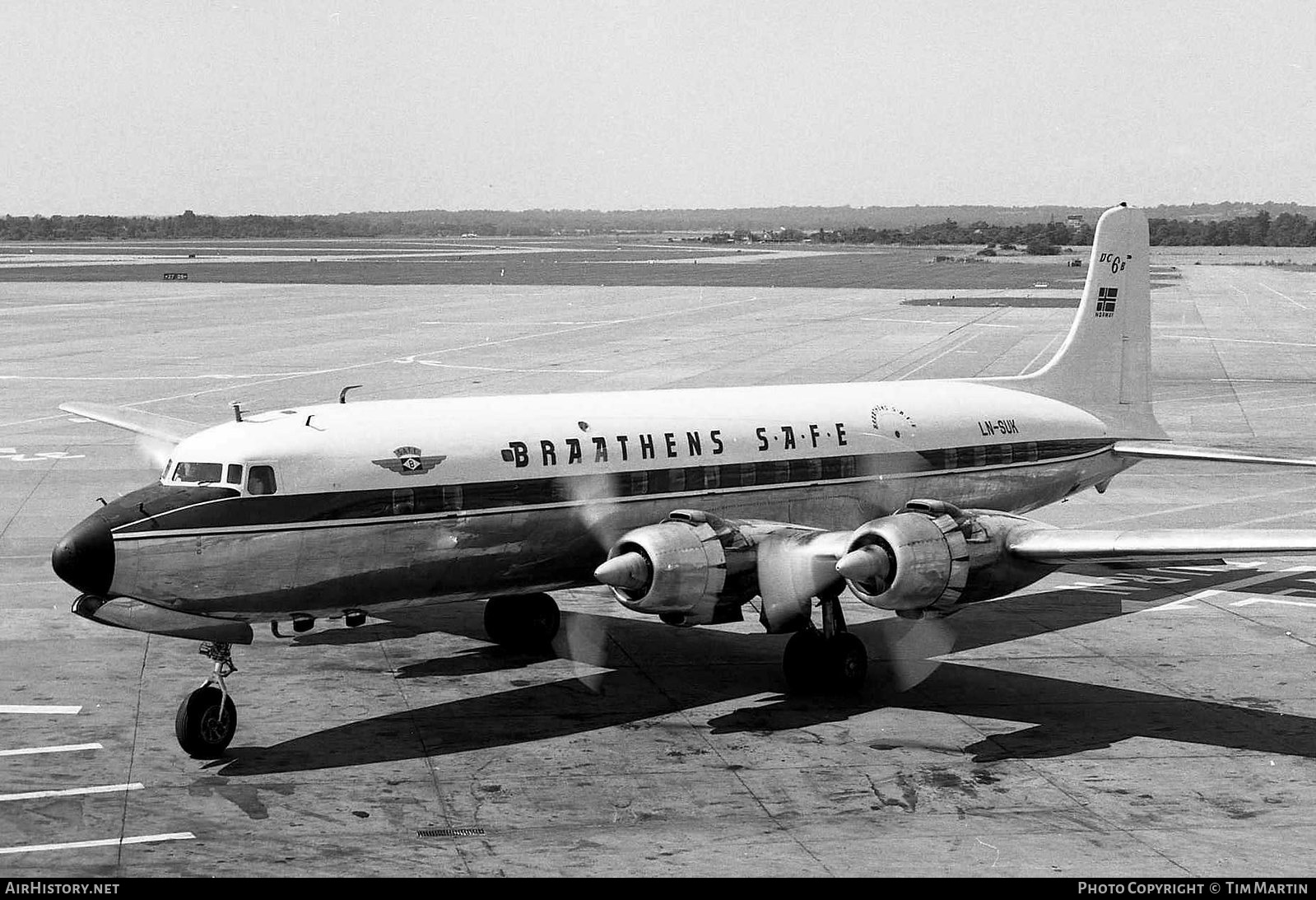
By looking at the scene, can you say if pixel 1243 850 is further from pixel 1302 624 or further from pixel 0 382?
pixel 0 382

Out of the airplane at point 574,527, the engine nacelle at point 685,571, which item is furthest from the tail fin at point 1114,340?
the engine nacelle at point 685,571

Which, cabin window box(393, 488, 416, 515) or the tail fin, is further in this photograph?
the tail fin

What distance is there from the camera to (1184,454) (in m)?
23.6

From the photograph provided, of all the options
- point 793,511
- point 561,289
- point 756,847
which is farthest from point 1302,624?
point 561,289

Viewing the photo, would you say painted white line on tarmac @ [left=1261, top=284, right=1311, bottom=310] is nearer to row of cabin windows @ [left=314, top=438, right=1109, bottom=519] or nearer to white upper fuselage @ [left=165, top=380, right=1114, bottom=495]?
white upper fuselage @ [left=165, top=380, right=1114, bottom=495]

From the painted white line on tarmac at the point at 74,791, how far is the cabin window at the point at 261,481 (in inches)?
133

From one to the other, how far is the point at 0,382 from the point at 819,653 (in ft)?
140

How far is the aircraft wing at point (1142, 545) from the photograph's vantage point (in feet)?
53.2

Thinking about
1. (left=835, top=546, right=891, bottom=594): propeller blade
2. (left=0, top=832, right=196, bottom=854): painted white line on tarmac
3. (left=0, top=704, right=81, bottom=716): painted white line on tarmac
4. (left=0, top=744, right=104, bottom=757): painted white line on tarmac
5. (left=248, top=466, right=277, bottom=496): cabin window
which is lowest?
(left=0, top=704, right=81, bottom=716): painted white line on tarmac

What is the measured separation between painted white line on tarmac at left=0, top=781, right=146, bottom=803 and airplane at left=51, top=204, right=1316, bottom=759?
2.89 ft

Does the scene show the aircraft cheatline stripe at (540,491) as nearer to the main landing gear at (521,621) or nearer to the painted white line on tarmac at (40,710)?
the main landing gear at (521,621)

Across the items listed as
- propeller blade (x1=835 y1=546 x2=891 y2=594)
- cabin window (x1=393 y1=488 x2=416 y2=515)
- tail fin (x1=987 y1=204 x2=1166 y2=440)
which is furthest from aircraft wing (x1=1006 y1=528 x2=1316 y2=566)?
tail fin (x1=987 y1=204 x2=1166 y2=440)

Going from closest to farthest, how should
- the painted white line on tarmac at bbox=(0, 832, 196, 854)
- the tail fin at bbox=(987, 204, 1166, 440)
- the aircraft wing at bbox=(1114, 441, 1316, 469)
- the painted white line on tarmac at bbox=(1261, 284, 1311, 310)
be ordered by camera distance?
the painted white line on tarmac at bbox=(0, 832, 196, 854) → the aircraft wing at bbox=(1114, 441, 1316, 469) → the tail fin at bbox=(987, 204, 1166, 440) → the painted white line on tarmac at bbox=(1261, 284, 1311, 310)

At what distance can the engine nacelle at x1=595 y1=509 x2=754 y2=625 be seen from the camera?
17.3 metres
